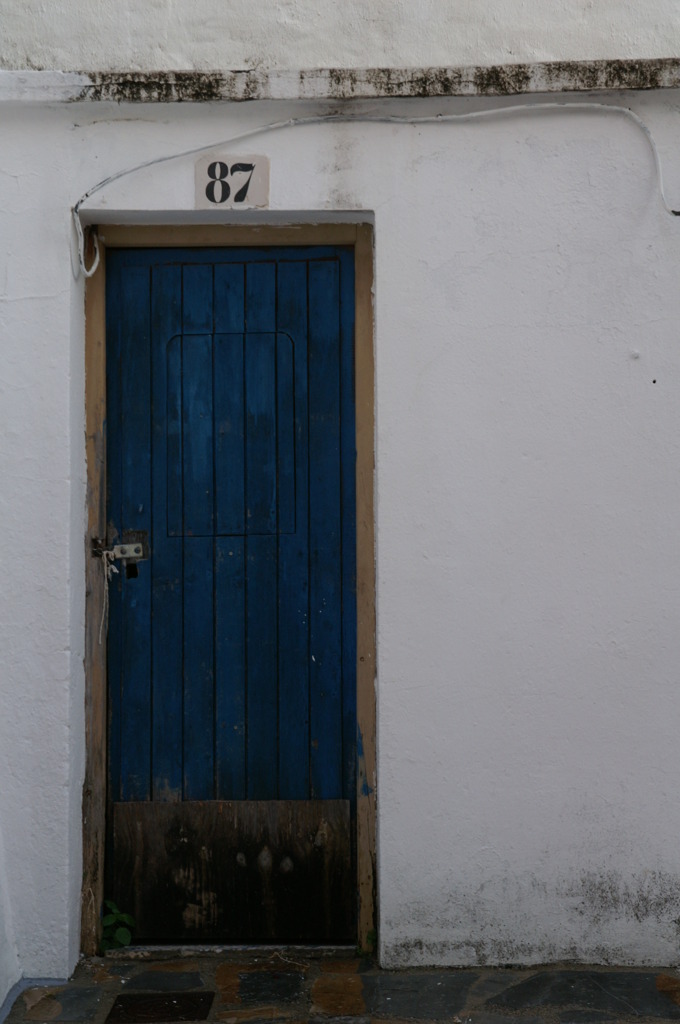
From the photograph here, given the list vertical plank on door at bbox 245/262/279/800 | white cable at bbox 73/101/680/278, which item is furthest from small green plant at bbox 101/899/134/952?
white cable at bbox 73/101/680/278

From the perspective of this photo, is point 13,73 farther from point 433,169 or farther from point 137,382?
point 433,169

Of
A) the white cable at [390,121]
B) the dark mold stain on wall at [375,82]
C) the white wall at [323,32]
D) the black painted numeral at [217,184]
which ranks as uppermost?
the white wall at [323,32]

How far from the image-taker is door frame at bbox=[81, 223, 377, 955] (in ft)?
12.2

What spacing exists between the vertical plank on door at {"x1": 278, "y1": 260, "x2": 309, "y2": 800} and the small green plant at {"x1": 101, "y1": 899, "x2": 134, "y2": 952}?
755 mm

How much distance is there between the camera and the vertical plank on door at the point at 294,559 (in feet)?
12.4

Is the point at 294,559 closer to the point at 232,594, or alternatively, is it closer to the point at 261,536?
the point at 261,536

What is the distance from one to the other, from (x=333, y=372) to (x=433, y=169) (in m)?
0.81

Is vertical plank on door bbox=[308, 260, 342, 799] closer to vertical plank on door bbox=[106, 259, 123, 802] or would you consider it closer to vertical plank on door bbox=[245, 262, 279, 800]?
vertical plank on door bbox=[245, 262, 279, 800]

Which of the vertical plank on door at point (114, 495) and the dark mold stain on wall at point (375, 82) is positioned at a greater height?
the dark mold stain on wall at point (375, 82)

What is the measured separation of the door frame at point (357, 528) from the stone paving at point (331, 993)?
0.84ft

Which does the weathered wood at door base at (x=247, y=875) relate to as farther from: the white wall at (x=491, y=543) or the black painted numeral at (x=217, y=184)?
the black painted numeral at (x=217, y=184)

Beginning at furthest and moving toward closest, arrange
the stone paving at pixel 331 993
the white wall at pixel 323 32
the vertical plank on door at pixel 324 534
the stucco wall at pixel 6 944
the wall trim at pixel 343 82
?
1. the vertical plank on door at pixel 324 534
2. the white wall at pixel 323 32
3. the wall trim at pixel 343 82
4. the stucco wall at pixel 6 944
5. the stone paving at pixel 331 993

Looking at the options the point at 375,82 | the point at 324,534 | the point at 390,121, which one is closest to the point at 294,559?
the point at 324,534

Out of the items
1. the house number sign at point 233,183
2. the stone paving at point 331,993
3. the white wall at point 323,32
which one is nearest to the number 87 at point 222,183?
the house number sign at point 233,183
